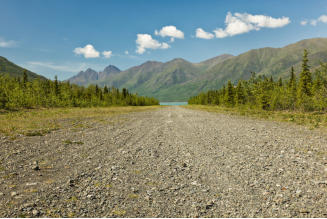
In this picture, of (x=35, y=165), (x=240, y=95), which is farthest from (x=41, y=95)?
(x=240, y=95)

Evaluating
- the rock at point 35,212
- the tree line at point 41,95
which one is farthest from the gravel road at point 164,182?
the tree line at point 41,95

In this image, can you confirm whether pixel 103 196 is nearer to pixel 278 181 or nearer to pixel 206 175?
pixel 206 175

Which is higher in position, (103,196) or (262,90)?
(262,90)

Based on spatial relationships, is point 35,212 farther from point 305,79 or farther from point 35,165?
point 305,79

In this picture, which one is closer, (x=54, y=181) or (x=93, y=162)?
(x=54, y=181)

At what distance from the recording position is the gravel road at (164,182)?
14.7ft

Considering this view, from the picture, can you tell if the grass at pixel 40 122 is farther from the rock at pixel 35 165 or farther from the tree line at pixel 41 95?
the tree line at pixel 41 95

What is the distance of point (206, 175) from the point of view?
6.63 metres

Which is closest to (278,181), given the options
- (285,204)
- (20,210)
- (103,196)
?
(285,204)

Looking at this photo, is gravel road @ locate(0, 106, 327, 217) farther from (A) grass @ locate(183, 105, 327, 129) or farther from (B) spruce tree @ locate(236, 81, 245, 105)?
(B) spruce tree @ locate(236, 81, 245, 105)

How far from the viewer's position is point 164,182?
6.11 m

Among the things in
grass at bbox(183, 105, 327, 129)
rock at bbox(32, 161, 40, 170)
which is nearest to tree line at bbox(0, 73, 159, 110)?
rock at bbox(32, 161, 40, 170)

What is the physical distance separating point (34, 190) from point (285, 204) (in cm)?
689

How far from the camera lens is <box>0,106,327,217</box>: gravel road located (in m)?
4.49
